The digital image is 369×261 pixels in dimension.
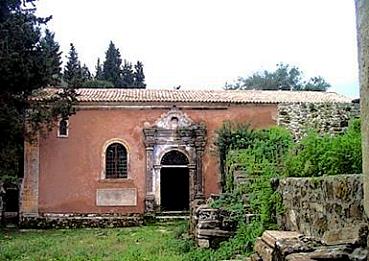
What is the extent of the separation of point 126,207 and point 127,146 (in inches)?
94.0

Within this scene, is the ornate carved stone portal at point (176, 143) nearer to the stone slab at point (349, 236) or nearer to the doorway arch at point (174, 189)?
the doorway arch at point (174, 189)

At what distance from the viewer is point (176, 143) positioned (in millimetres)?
21719

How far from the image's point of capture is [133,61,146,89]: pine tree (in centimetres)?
4156

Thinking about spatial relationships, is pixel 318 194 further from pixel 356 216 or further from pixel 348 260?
pixel 348 260

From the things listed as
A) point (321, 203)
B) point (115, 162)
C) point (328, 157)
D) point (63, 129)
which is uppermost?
point (63, 129)

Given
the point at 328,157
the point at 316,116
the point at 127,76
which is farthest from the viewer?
the point at 127,76

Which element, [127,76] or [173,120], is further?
[127,76]

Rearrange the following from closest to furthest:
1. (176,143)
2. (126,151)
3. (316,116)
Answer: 1. (316,116)
2. (126,151)
3. (176,143)

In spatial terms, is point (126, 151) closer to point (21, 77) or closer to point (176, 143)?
point (176, 143)

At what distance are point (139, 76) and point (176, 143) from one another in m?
21.0

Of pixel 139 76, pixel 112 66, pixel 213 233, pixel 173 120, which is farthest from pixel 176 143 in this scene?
pixel 112 66

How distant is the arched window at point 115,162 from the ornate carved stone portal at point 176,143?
95 cm

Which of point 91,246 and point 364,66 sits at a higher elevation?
point 364,66

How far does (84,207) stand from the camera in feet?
69.0
